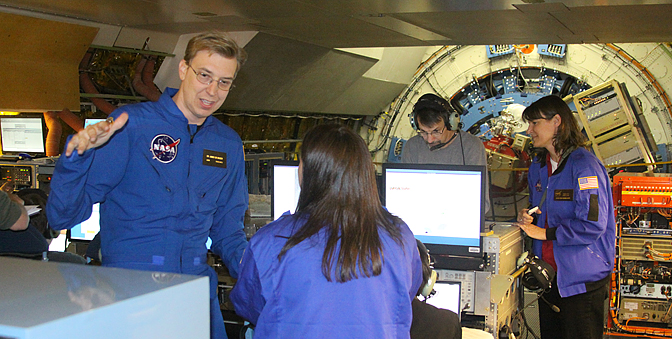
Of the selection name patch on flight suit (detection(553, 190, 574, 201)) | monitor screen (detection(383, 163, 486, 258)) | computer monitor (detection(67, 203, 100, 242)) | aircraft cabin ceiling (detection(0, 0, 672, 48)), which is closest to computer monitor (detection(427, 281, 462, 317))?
monitor screen (detection(383, 163, 486, 258))

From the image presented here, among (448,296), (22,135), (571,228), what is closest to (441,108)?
(571,228)

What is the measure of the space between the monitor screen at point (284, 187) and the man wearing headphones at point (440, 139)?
750 millimetres

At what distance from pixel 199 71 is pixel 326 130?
61 cm

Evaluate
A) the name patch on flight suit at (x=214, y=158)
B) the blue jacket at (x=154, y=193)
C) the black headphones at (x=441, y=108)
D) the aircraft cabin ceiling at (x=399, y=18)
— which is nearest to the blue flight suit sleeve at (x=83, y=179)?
the blue jacket at (x=154, y=193)

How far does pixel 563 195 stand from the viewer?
273 centimetres

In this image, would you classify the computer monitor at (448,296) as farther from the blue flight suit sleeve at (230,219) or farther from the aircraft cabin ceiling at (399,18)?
the aircraft cabin ceiling at (399,18)

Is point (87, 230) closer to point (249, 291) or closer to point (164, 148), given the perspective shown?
point (164, 148)

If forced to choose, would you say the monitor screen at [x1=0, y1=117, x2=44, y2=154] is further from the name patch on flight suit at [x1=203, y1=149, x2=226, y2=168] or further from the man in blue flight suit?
the name patch on flight suit at [x1=203, y1=149, x2=226, y2=168]

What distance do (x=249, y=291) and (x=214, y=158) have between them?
64 centimetres

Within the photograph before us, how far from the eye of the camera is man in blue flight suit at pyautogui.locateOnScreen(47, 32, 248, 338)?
162 centimetres

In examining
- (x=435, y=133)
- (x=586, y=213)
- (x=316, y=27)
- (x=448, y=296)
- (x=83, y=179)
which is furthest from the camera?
(x=316, y=27)

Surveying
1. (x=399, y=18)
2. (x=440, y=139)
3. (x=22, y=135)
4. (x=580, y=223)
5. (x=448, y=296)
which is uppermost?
(x=399, y=18)

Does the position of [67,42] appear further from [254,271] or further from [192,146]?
[254,271]

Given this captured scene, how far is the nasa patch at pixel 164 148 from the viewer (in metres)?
1.69
